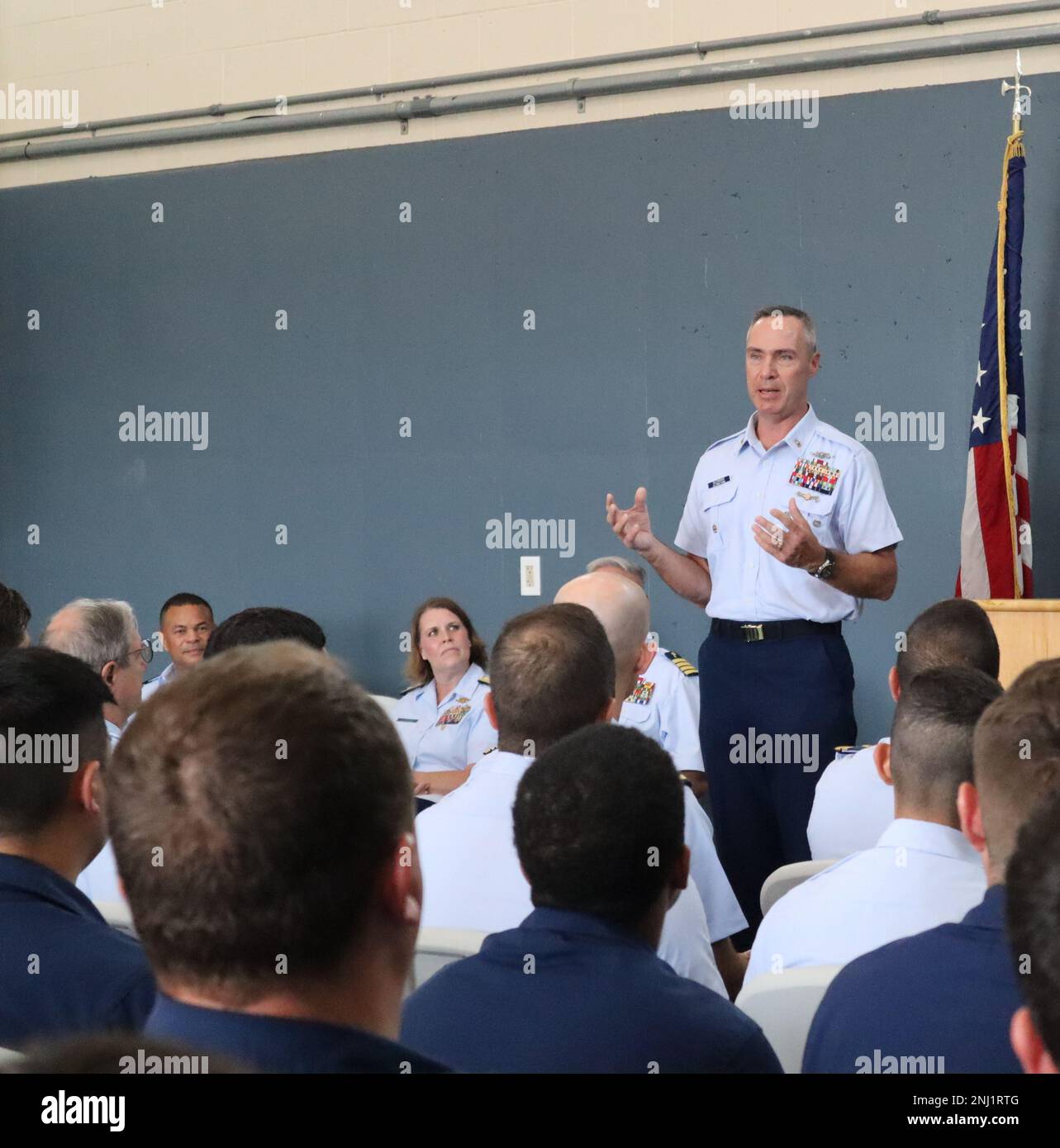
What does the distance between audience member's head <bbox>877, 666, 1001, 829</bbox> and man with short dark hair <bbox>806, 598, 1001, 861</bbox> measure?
410 millimetres

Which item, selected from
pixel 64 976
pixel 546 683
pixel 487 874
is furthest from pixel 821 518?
pixel 64 976

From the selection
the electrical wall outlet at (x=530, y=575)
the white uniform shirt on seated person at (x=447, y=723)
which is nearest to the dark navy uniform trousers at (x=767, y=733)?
the white uniform shirt on seated person at (x=447, y=723)

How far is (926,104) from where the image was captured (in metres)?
4.71

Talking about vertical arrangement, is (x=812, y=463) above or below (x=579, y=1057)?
above

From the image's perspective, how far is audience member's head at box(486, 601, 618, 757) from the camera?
2.24 m

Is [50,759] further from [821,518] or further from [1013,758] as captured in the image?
[821,518]

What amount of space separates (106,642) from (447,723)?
1603mm

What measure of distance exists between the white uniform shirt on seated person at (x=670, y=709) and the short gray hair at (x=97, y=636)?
5.00 ft

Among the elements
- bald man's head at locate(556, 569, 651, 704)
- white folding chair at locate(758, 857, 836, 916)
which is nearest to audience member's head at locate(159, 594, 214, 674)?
bald man's head at locate(556, 569, 651, 704)

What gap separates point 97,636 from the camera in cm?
325
